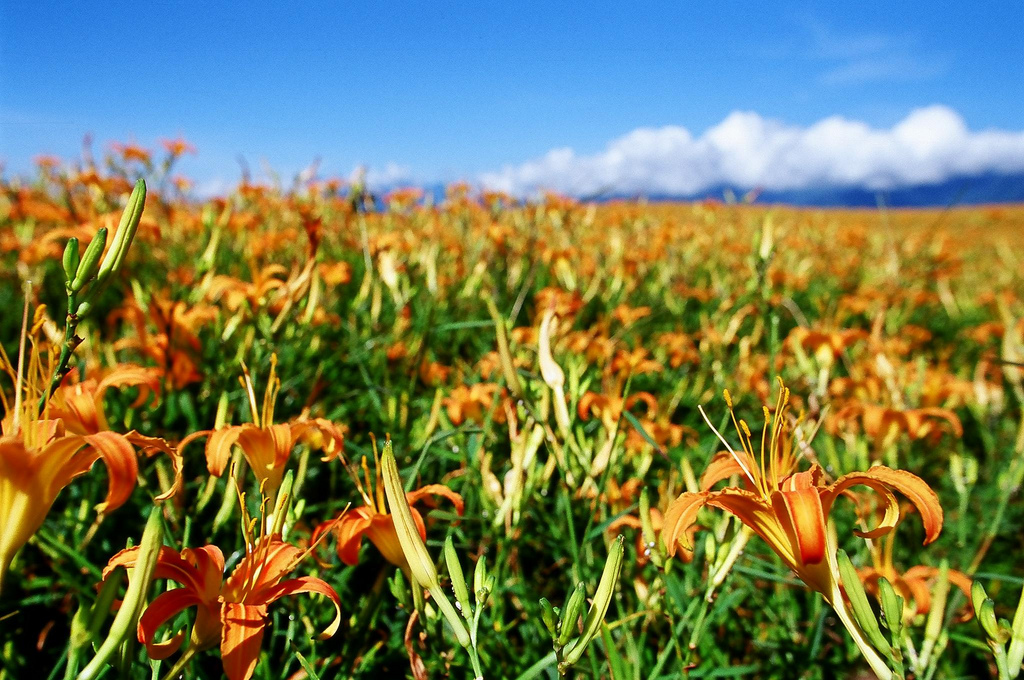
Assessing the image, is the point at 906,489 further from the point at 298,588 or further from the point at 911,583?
the point at 298,588

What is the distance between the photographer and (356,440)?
1.99m

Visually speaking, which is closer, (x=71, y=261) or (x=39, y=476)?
(x=39, y=476)

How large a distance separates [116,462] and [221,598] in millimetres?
227

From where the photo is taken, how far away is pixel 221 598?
79cm

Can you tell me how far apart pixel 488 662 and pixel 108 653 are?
59 centimetres

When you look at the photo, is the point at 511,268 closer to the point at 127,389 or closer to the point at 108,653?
the point at 127,389

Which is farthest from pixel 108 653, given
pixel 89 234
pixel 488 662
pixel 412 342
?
pixel 412 342

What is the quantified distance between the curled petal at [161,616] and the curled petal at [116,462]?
0.41ft

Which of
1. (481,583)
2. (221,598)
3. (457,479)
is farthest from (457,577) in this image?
(457,479)

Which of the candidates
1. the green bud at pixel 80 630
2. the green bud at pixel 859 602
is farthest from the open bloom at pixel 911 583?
the green bud at pixel 80 630

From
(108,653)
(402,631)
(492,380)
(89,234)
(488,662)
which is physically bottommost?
(402,631)

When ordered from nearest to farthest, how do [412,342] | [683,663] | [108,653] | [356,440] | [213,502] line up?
[108,653], [683,663], [213,502], [356,440], [412,342]

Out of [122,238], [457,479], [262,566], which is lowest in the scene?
[457,479]

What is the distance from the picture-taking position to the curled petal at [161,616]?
2.29 feet
